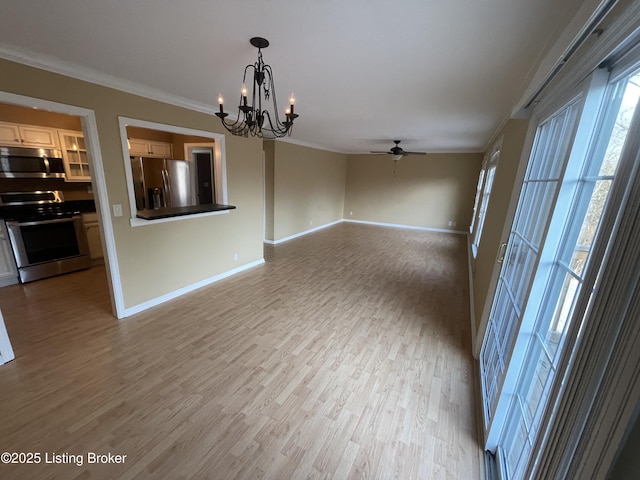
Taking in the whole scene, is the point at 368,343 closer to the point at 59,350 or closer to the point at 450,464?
the point at 450,464

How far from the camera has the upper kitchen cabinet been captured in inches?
140

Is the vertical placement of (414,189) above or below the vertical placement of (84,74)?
below

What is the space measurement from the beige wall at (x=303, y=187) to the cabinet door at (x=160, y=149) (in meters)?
2.35

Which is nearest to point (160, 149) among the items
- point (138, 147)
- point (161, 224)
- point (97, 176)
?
point (138, 147)

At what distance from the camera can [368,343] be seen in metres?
2.63

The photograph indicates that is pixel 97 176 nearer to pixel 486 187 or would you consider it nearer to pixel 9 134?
pixel 9 134

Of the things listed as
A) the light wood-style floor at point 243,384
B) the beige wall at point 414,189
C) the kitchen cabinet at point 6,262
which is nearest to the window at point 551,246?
the light wood-style floor at point 243,384

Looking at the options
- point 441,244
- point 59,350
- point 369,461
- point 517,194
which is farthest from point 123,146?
point 441,244

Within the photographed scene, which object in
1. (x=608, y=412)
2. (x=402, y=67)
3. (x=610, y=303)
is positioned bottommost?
(x=608, y=412)

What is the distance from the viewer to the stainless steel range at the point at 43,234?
3.51 meters

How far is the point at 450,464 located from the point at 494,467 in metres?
0.26

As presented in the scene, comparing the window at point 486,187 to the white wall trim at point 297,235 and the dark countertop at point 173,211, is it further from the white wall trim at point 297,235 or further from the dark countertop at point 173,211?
the white wall trim at point 297,235

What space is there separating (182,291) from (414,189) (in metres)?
7.22

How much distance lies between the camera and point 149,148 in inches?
205
